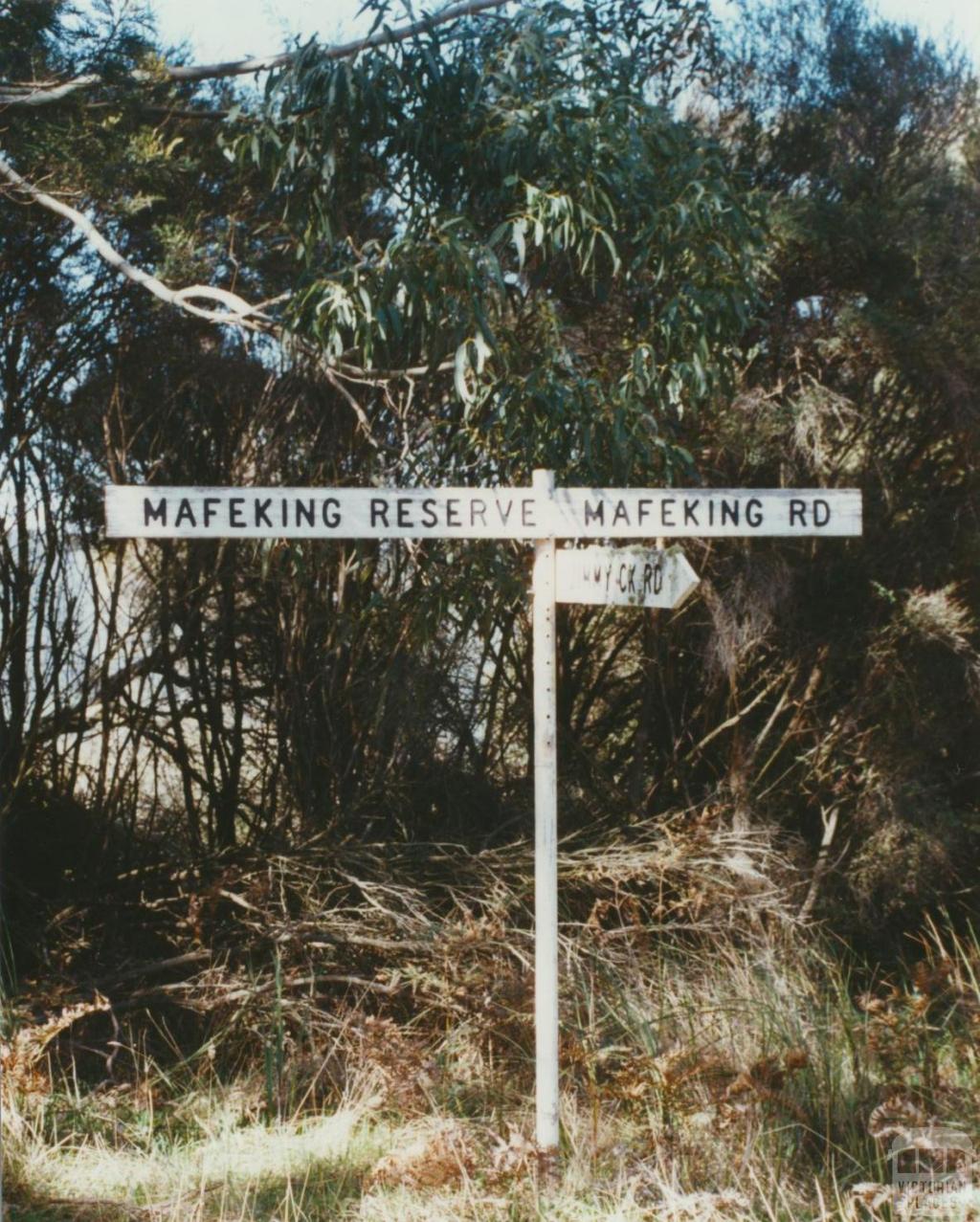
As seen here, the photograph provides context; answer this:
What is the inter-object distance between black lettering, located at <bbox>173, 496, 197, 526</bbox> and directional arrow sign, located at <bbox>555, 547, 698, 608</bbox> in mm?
1006

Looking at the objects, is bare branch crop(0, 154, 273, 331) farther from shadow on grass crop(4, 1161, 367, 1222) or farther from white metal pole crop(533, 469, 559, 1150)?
shadow on grass crop(4, 1161, 367, 1222)

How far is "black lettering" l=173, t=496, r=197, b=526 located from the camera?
12.1 feet

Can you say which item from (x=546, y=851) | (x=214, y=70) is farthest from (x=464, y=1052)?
(x=214, y=70)

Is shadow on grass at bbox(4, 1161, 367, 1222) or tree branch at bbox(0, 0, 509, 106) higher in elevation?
tree branch at bbox(0, 0, 509, 106)

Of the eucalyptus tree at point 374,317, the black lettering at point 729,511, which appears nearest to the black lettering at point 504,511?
the black lettering at point 729,511

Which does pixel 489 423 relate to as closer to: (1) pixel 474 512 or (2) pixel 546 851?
(1) pixel 474 512

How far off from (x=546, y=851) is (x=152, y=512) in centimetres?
134

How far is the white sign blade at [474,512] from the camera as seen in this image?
368cm

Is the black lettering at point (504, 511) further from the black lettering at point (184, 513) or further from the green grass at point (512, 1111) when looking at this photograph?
the green grass at point (512, 1111)

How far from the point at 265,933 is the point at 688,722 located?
3.16m
